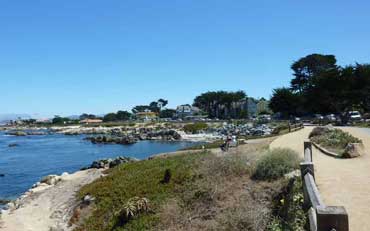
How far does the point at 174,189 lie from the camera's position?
15.1 meters

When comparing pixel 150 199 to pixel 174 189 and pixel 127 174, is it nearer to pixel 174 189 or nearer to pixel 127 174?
pixel 174 189

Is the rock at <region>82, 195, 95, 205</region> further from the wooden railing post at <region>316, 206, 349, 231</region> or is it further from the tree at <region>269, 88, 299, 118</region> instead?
the tree at <region>269, 88, 299, 118</region>

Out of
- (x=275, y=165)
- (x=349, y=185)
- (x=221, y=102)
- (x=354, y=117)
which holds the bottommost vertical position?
(x=349, y=185)

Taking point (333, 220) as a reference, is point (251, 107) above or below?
above

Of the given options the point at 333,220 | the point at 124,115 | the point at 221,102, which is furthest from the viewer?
the point at 124,115

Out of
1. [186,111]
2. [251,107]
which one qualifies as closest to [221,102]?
[251,107]

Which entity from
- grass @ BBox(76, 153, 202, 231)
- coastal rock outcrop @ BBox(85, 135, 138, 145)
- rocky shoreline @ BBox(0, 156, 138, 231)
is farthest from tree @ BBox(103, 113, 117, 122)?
grass @ BBox(76, 153, 202, 231)

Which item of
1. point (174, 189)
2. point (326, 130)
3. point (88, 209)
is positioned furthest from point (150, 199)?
point (326, 130)

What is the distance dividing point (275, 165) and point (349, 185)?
2998 millimetres

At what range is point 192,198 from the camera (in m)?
13.5

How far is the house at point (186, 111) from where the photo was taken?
522ft

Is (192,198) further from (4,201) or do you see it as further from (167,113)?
(167,113)

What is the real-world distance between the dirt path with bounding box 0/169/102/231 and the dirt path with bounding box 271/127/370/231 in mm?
10484

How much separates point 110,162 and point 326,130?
17.1m
